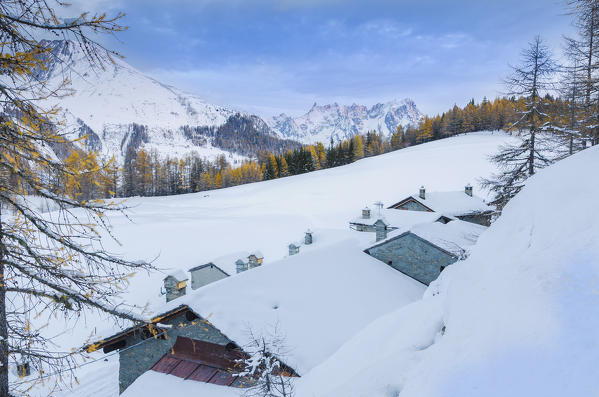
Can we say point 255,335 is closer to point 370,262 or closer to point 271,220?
point 370,262

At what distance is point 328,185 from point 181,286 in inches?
1756

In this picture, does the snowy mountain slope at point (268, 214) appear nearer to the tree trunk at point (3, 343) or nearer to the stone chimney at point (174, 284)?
the stone chimney at point (174, 284)

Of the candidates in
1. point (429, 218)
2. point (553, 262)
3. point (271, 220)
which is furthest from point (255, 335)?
point (271, 220)

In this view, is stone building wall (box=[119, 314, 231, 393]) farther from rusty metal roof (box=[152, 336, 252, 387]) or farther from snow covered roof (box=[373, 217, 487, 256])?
snow covered roof (box=[373, 217, 487, 256])

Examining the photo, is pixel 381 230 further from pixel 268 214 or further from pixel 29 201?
pixel 268 214

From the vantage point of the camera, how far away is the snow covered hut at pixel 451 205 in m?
29.4

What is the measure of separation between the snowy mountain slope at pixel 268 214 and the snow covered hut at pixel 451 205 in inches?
287

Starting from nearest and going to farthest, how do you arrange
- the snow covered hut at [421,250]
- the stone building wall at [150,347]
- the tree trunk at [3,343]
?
the tree trunk at [3,343], the stone building wall at [150,347], the snow covered hut at [421,250]

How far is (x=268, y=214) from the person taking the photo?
4291 centimetres

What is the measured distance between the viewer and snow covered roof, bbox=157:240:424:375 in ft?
31.1

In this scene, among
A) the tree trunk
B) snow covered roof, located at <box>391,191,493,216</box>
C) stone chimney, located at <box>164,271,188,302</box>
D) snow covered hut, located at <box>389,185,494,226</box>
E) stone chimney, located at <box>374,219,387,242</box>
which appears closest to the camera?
the tree trunk

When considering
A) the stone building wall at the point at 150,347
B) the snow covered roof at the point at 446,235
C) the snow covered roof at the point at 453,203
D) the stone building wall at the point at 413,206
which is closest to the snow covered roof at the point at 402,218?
the stone building wall at the point at 413,206

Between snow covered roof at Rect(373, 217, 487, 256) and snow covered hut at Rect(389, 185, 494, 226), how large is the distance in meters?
12.2

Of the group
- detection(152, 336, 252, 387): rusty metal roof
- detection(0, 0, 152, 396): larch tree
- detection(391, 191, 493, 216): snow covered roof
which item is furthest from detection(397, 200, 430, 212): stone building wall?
detection(0, 0, 152, 396): larch tree
